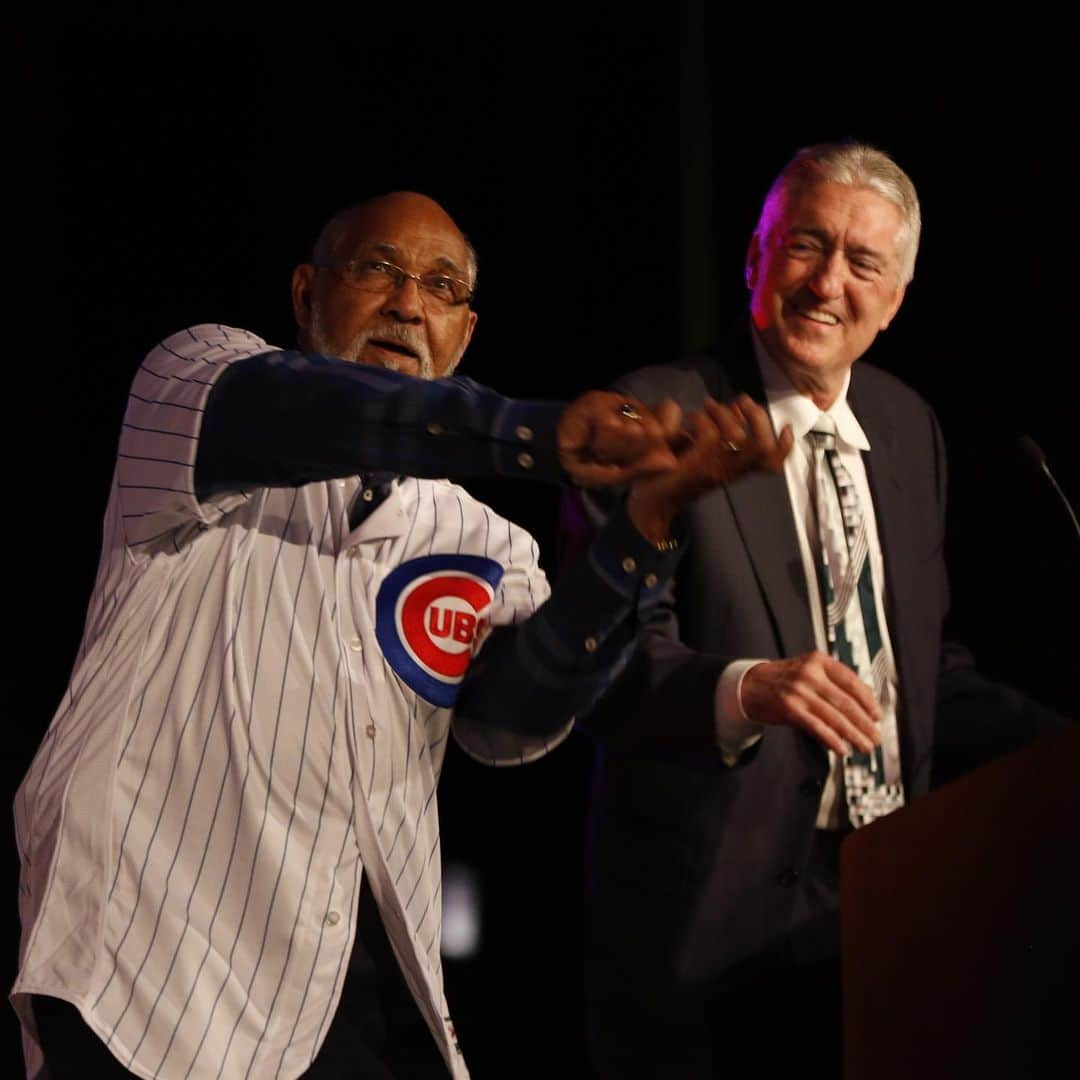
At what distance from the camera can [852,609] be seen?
2377 mm

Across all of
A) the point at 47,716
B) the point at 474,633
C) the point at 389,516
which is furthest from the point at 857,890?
the point at 47,716

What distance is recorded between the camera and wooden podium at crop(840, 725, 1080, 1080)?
1.88m

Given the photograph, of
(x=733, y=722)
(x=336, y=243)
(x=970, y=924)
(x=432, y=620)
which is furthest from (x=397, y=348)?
(x=970, y=924)

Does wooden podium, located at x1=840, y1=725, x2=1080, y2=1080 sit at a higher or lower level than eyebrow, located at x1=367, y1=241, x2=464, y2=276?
lower

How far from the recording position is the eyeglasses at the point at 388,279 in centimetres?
200

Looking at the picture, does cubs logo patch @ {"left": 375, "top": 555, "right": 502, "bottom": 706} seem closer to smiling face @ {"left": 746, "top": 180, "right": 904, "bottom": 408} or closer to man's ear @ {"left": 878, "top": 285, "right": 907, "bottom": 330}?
smiling face @ {"left": 746, "top": 180, "right": 904, "bottom": 408}

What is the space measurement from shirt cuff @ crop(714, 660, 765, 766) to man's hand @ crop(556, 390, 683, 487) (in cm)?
85

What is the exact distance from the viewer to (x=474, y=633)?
1768 millimetres

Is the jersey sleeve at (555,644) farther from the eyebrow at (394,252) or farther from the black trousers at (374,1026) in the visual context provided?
the eyebrow at (394,252)

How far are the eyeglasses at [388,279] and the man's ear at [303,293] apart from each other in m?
0.10

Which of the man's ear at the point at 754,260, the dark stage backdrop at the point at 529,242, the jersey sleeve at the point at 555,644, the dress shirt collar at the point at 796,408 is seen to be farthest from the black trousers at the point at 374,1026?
the dark stage backdrop at the point at 529,242

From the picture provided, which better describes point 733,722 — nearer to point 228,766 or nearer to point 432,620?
point 432,620

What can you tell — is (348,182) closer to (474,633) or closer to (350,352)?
(350,352)

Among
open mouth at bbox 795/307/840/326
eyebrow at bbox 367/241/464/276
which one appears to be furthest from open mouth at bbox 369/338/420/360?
open mouth at bbox 795/307/840/326
